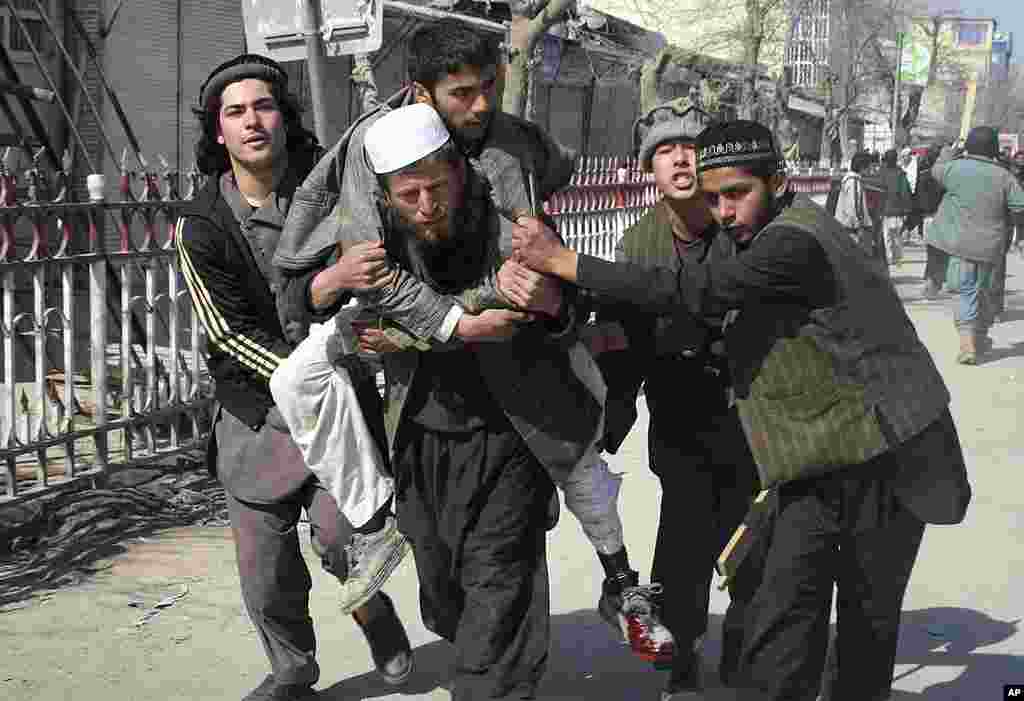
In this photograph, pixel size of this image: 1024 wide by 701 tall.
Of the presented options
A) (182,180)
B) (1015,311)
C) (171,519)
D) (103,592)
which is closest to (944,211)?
(1015,311)

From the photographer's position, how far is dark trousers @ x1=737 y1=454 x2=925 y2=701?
11.0 ft

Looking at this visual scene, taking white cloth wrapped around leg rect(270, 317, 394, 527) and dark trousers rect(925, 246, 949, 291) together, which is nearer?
white cloth wrapped around leg rect(270, 317, 394, 527)

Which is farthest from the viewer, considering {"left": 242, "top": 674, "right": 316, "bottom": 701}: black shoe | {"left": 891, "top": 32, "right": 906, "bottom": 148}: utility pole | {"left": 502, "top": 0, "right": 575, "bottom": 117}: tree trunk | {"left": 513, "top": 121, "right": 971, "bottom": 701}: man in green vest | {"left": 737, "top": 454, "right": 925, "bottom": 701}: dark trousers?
{"left": 891, "top": 32, "right": 906, "bottom": 148}: utility pole

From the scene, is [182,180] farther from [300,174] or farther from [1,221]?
[300,174]

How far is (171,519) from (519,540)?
3.23 m

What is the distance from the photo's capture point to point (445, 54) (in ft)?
10.4

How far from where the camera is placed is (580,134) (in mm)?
24703

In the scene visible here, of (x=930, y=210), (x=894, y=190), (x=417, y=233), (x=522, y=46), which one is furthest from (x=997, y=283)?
(x=417, y=233)

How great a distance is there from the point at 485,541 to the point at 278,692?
46.0 inches

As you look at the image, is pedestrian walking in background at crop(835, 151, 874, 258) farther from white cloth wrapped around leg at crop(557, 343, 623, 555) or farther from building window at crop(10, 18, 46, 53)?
white cloth wrapped around leg at crop(557, 343, 623, 555)

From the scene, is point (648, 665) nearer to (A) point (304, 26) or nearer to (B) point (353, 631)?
(B) point (353, 631)

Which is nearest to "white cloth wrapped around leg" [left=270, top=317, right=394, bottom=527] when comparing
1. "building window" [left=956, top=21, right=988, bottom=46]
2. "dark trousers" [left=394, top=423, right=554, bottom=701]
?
"dark trousers" [left=394, top=423, right=554, bottom=701]

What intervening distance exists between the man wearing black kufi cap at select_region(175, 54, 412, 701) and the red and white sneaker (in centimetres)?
59

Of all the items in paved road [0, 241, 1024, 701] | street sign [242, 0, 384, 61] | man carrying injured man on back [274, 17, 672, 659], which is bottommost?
paved road [0, 241, 1024, 701]
